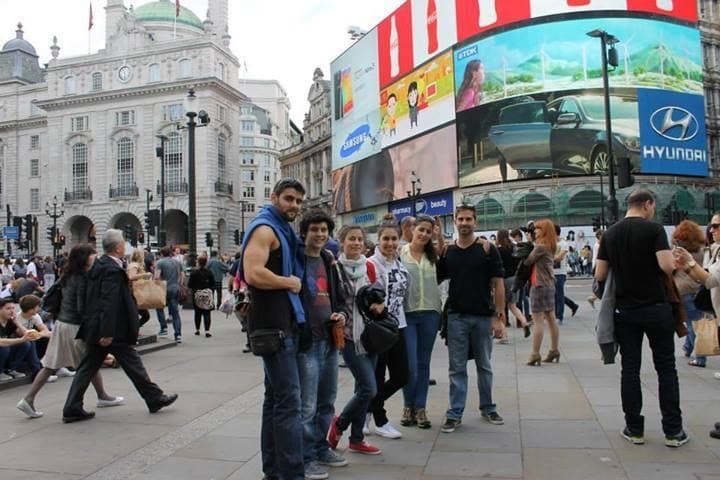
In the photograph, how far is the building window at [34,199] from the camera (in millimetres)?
70812

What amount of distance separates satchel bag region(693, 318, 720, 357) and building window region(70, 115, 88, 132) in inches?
2628

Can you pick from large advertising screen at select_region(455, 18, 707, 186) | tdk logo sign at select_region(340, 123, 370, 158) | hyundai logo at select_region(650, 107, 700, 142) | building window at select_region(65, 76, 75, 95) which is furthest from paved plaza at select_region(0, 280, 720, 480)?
building window at select_region(65, 76, 75, 95)

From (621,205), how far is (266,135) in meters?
81.7

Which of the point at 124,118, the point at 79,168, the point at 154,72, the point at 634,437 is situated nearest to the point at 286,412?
the point at 634,437

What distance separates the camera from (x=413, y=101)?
170ft

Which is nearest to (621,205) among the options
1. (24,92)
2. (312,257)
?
(312,257)

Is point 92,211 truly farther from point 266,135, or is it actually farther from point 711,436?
point 711,436

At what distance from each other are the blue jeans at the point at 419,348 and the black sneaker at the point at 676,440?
6.15 ft

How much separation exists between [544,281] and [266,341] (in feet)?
18.3

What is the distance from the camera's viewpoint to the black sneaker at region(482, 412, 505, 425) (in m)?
5.55

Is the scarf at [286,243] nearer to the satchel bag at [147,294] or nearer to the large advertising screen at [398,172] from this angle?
the satchel bag at [147,294]

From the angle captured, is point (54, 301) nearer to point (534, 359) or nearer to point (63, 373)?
point (63, 373)

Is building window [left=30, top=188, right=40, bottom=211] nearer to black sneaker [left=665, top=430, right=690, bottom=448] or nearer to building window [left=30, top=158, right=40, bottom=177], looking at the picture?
building window [left=30, top=158, right=40, bottom=177]

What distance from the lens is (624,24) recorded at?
42.1 m
